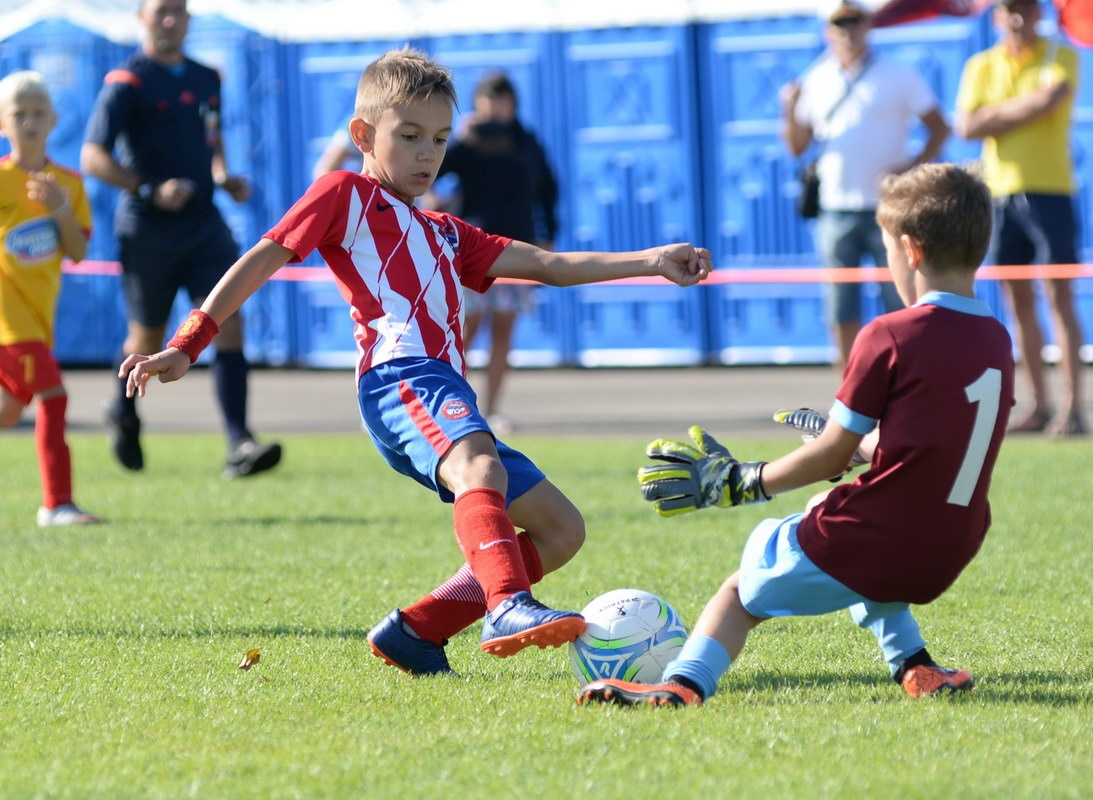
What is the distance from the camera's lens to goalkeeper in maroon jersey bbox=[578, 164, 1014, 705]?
12.1 feet

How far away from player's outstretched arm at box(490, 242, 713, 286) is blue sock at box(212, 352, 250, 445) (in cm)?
422

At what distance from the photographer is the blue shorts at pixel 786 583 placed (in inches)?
148

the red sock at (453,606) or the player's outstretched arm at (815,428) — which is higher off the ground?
the player's outstretched arm at (815,428)

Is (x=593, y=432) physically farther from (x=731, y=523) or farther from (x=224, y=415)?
(x=731, y=523)

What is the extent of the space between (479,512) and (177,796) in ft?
3.57

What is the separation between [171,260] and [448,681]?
480 cm

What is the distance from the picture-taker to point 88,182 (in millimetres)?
15906

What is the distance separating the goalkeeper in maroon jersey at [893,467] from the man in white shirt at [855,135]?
556 centimetres

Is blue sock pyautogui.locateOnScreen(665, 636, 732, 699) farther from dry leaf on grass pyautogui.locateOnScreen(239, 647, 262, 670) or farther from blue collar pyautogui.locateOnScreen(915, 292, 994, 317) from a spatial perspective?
dry leaf on grass pyautogui.locateOnScreen(239, 647, 262, 670)

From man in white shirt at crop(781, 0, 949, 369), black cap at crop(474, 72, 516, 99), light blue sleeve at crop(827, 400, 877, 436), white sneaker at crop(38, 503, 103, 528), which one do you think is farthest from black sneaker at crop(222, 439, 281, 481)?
light blue sleeve at crop(827, 400, 877, 436)

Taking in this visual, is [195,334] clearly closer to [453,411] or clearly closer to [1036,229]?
[453,411]

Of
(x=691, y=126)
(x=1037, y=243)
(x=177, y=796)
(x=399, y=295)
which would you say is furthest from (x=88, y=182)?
(x=177, y=796)

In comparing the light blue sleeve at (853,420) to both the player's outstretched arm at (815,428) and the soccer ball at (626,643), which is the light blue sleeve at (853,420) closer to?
the player's outstretched arm at (815,428)

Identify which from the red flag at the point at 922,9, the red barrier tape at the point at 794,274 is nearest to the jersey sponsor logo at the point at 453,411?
the red barrier tape at the point at 794,274
